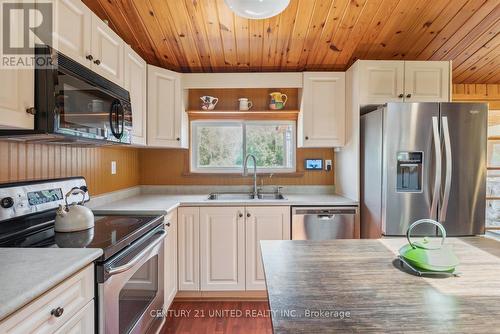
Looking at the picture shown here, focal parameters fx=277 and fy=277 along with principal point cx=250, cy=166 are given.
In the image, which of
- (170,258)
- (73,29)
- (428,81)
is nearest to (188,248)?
(170,258)

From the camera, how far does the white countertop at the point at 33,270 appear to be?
0.74 metres

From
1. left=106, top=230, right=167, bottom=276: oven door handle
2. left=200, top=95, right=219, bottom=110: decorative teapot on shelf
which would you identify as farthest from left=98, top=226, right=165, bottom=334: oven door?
left=200, top=95, right=219, bottom=110: decorative teapot on shelf

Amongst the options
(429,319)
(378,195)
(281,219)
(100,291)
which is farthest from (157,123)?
(429,319)

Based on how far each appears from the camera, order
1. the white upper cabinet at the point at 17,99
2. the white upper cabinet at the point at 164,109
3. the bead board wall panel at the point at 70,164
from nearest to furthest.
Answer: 1. the white upper cabinet at the point at 17,99
2. the bead board wall panel at the point at 70,164
3. the white upper cabinet at the point at 164,109

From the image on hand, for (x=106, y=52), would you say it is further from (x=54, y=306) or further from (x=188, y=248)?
(x=188, y=248)

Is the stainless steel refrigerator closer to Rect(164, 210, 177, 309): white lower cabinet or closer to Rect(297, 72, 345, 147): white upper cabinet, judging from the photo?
Rect(297, 72, 345, 147): white upper cabinet

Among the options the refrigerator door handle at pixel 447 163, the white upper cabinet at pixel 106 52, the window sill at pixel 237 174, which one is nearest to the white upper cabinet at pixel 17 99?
the white upper cabinet at pixel 106 52

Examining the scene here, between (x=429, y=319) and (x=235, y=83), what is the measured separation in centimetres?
245

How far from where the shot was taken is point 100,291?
1142 millimetres

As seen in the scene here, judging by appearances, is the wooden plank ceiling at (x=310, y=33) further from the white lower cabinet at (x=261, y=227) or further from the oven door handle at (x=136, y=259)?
the oven door handle at (x=136, y=259)

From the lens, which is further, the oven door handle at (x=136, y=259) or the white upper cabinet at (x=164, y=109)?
the white upper cabinet at (x=164, y=109)

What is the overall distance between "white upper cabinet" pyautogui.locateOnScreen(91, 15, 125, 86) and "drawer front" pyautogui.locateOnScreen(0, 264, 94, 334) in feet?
3.86

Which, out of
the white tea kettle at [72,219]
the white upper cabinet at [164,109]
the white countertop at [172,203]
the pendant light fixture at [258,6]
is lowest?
the white countertop at [172,203]

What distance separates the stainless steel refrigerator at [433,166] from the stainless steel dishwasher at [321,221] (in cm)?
35
